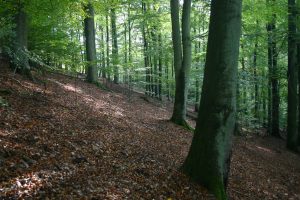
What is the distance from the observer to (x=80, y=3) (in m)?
12.9

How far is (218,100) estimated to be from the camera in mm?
6266

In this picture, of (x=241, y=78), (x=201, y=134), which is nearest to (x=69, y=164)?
(x=201, y=134)

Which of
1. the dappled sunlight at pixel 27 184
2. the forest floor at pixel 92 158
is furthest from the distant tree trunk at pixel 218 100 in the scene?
the dappled sunlight at pixel 27 184

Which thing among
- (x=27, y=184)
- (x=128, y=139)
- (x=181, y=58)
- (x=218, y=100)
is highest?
(x=181, y=58)

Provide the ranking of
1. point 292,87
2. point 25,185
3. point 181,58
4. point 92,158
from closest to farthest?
point 25,185
point 92,158
point 181,58
point 292,87

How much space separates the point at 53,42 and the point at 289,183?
11.3 metres

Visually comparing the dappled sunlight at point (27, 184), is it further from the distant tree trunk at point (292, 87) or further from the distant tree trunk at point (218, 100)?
the distant tree trunk at point (292, 87)

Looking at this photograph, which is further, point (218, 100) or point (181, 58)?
point (181, 58)

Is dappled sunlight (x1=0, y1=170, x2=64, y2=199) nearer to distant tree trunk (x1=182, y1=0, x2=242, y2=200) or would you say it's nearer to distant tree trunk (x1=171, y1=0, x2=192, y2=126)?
distant tree trunk (x1=182, y1=0, x2=242, y2=200)

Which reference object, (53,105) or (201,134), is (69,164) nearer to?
(201,134)

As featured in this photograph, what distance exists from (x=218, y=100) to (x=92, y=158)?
3051mm

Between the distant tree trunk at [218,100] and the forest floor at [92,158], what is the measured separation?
456 mm

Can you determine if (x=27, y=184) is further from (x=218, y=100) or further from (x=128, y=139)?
(x=128, y=139)

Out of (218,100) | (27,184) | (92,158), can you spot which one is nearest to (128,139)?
(92,158)
